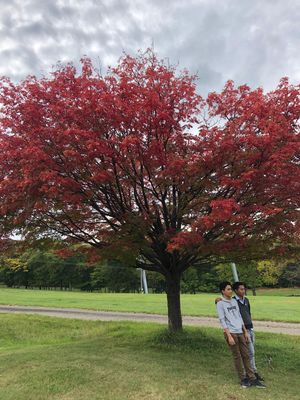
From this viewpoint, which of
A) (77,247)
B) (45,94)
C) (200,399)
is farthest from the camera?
(77,247)

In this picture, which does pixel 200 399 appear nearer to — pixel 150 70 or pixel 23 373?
pixel 23 373

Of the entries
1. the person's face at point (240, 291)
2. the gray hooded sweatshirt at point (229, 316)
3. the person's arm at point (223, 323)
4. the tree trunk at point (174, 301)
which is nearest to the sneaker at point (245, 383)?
the person's arm at point (223, 323)

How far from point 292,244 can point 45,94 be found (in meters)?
6.44

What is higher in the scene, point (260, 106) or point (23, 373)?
point (260, 106)

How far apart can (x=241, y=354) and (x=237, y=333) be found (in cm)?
40

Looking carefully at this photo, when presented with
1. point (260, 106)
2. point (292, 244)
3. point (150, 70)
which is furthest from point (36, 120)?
point (292, 244)

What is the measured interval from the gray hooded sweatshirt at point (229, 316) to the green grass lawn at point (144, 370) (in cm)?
94

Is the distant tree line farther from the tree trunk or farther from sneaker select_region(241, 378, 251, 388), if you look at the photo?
sneaker select_region(241, 378, 251, 388)

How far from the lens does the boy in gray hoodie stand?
6750mm

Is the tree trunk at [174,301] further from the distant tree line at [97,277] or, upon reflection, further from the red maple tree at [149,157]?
the distant tree line at [97,277]

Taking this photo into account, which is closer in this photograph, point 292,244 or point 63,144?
point 63,144

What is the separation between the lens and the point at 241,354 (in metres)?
6.85

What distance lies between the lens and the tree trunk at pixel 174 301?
10.6m

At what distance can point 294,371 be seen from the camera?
830 cm
